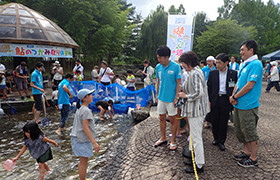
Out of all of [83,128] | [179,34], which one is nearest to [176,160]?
[83,128]

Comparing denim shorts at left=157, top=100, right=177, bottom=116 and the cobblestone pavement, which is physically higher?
denim shorts at left=157, top=100, right=177, bottom=116

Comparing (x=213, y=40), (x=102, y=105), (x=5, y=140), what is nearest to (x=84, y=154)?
(x=5, y=140)

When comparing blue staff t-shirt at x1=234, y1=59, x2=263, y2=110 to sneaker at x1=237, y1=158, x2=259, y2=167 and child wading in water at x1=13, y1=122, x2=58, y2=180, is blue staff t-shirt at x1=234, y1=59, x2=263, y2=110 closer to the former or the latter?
sneaker at x1=237, y1=158, x2=259, y2=167

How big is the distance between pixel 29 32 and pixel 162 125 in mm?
7040

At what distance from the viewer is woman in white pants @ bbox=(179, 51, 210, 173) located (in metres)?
2.74

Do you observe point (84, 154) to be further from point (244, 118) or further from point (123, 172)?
point (244, 118)

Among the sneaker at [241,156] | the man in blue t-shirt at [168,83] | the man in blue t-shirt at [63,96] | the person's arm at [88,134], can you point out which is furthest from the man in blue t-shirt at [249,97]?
the man in blue t-shirt at [63,96]

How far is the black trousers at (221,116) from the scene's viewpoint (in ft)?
11.9

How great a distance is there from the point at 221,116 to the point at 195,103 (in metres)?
1.24

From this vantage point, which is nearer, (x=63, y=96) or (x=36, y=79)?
(x=63, y=96)

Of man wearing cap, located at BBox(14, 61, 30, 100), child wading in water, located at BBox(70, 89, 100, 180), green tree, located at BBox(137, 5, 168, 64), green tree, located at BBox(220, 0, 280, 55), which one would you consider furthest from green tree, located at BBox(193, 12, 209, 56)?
child wading in water, located at BBox(70, 89, 100, 180)

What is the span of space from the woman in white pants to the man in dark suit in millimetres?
964

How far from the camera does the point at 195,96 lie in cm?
271

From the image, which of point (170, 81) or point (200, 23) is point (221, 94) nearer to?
point (170, 81)
